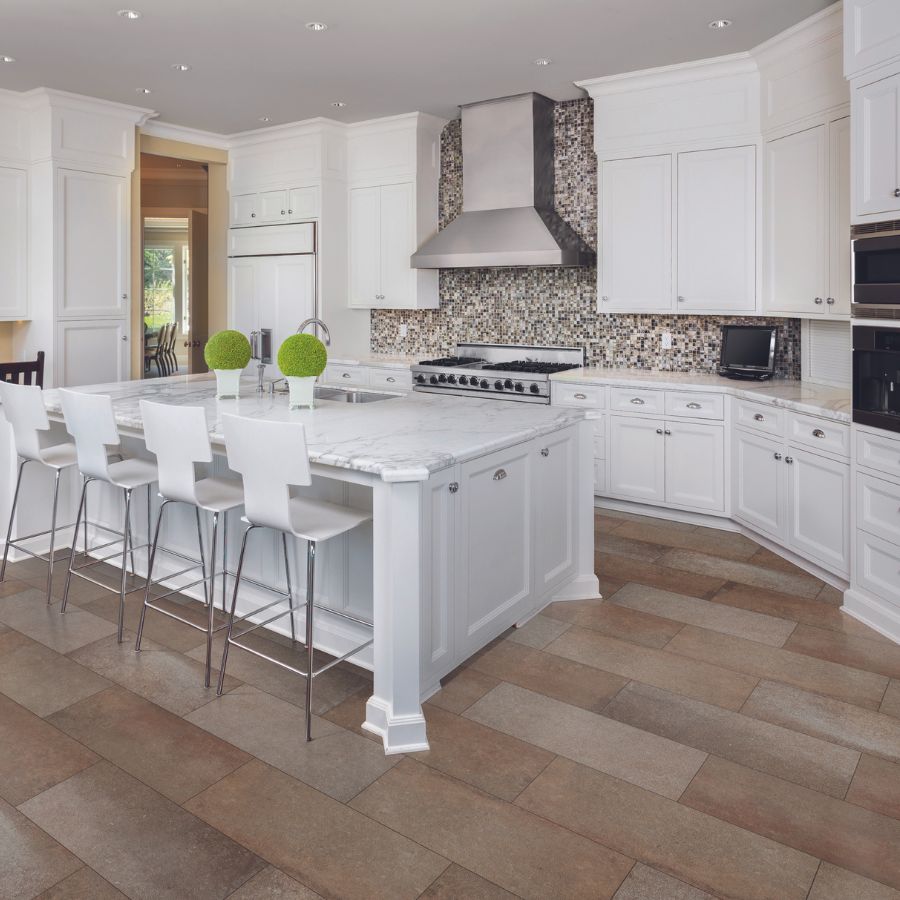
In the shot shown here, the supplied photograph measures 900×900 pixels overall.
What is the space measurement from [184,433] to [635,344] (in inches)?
139

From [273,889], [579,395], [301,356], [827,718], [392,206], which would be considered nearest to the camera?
[273,889]

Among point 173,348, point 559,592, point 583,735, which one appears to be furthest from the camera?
point 173,348

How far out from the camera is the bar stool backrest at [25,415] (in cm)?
350

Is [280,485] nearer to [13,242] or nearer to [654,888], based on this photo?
[654,888]

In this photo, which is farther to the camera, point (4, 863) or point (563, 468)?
point (563, 468)

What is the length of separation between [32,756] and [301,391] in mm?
1709

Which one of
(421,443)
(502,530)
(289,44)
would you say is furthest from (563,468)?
(289,44)

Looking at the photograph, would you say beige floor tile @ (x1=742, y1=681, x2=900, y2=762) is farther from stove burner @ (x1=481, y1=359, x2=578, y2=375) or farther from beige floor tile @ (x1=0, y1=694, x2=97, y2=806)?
stove burner @ (x1=481, y1=359, x2=578, y2=375)

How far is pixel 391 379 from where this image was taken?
6.12 meters

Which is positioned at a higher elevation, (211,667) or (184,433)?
(184,433)

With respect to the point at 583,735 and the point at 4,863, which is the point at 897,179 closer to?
the point at 583,735

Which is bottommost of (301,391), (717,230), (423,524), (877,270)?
(423,524)

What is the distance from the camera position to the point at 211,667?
292 cm

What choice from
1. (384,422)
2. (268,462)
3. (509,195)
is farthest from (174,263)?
(268,462)
